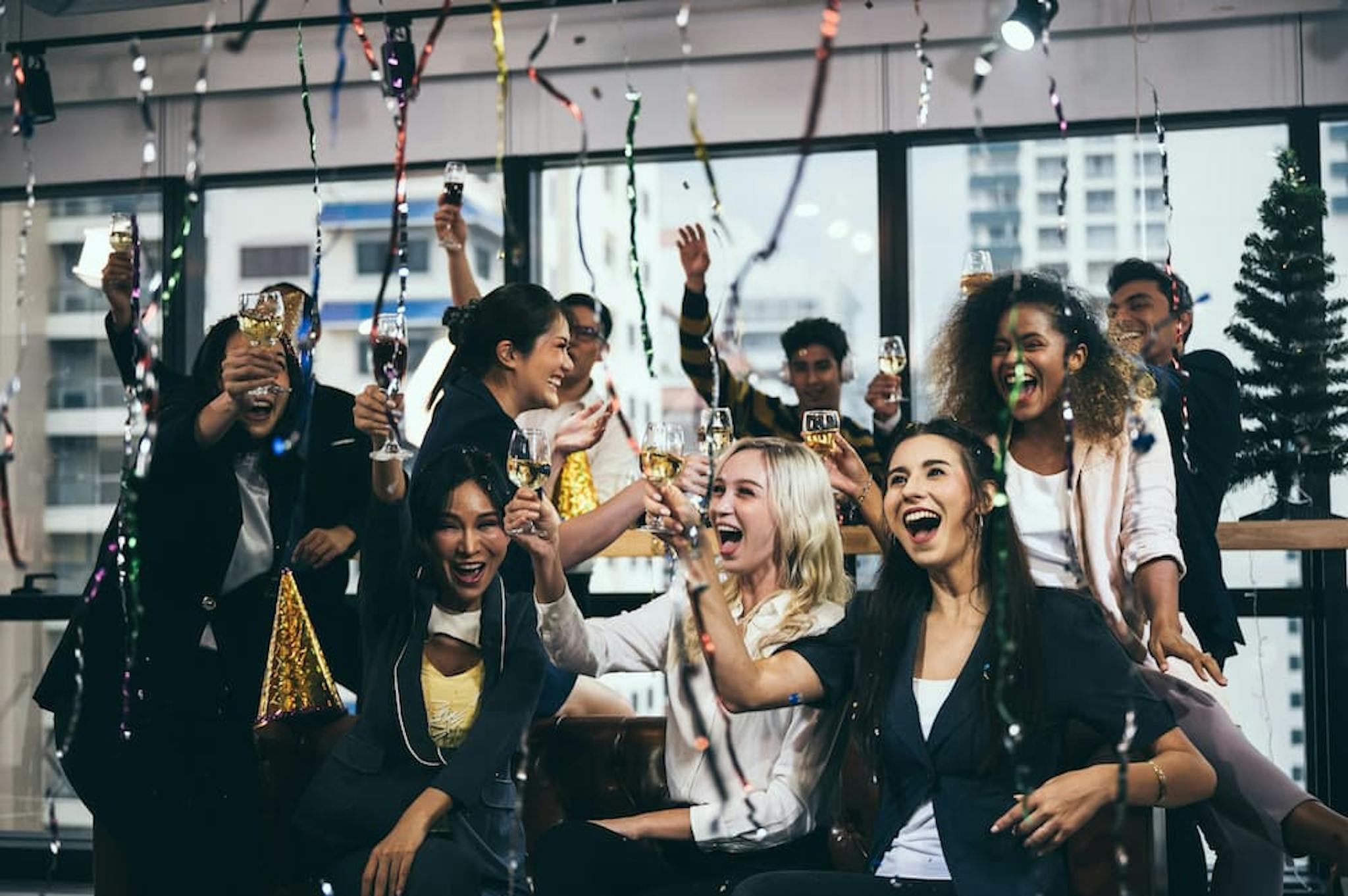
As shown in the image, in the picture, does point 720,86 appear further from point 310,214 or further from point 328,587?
point 328,587

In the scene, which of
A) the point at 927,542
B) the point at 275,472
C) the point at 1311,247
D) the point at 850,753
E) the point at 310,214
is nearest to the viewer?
the point at 927,542

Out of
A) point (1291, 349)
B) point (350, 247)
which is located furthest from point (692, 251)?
point (350, 247)

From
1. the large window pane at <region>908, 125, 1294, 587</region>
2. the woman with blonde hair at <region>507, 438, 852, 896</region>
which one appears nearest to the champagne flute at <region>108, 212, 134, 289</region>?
the woman with blonde hair at <region>507, 438, 852, 896</region>

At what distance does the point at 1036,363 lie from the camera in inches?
104

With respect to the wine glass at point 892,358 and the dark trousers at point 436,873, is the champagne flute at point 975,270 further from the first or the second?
the dark trousers at point 436,873

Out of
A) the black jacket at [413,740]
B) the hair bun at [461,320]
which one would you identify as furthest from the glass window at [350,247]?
the black jacket at [413,740]

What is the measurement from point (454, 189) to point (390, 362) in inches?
35.2

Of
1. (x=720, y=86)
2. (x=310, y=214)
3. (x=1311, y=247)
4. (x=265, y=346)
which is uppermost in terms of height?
(x=720, y=86)

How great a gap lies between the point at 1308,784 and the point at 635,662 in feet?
8.61

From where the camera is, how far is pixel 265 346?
2623 millimetres

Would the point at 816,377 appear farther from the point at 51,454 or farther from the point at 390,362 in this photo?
the point at 51,454

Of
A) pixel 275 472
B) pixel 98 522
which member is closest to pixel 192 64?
pixel 98 522

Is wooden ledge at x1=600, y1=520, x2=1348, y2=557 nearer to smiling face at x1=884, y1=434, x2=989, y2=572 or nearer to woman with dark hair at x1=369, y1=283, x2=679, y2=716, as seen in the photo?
woman with dark hair at x1=369, y1=283, x2=679, y2=716

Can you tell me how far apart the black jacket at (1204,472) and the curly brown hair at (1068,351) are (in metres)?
0.21
